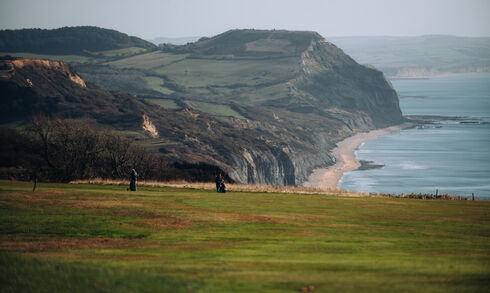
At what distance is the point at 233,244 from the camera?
2377 cm

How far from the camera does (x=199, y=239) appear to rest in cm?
2505

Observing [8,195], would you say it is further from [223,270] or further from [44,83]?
[44,83]

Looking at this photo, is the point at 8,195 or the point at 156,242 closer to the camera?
the point at 156,242

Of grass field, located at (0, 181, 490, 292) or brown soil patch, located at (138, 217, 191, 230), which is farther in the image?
brown soil patch, located at (138, 217, 191, 230)

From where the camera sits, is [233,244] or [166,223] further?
[166,223]

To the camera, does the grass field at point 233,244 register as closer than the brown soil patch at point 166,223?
Yes

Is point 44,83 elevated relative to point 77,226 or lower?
elevated

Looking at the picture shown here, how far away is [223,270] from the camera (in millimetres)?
18016

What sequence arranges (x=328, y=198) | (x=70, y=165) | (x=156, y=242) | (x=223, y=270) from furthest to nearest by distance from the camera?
(x=70, y=165) < (x=328, y=198) < (x=156, y=242) < (x=223, y=270)

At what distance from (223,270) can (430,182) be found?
154373 millimetres

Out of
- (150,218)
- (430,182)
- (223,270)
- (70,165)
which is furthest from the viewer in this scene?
(430,182)

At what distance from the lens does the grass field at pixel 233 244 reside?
54.3ft

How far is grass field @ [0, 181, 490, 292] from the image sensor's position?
16562 mm

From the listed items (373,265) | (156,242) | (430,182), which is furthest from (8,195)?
(430,182)
